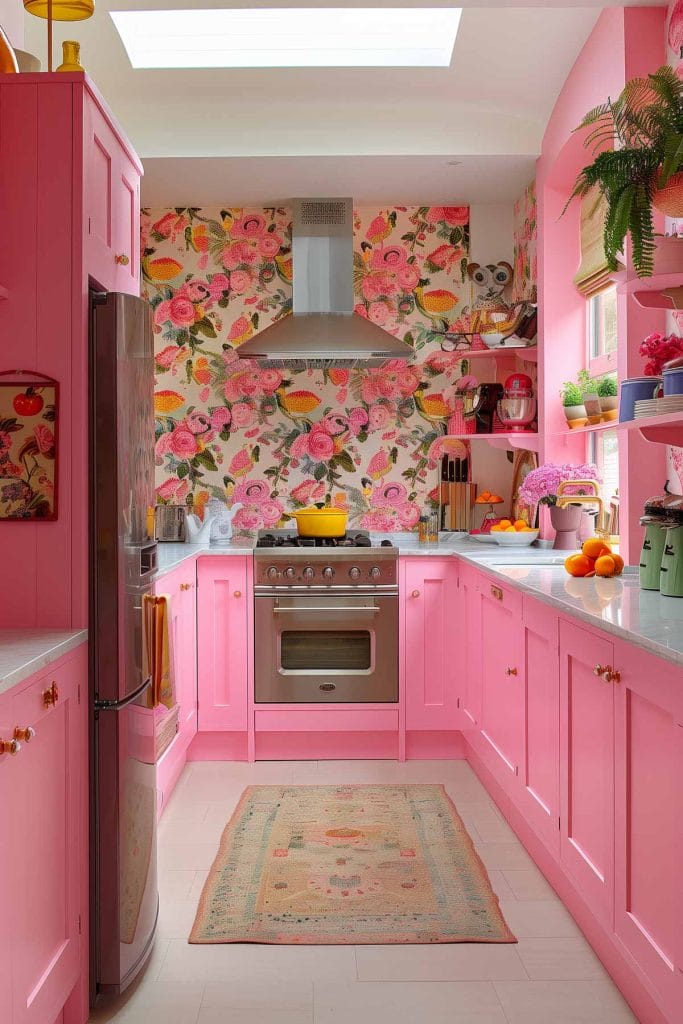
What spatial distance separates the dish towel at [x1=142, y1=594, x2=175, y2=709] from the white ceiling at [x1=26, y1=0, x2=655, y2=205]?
7.73 feet

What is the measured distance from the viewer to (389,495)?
464 cm

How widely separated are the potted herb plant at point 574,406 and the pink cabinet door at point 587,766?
166 centimetres

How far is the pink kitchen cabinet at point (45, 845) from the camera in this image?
Result: 1.49 meters

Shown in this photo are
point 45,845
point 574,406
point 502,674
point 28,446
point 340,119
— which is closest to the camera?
point 45,845

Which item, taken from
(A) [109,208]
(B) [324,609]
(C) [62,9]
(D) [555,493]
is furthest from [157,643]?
(D) [555,493]

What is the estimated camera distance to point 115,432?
200cm

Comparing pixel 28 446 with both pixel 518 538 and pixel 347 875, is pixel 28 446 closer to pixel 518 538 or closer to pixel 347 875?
pixel 347 875

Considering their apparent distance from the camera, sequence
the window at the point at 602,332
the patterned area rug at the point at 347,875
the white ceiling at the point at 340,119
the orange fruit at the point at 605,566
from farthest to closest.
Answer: the window at the point at 602,332, the white ceiling at the point at 340,119, the orange fruit at the point at 605,566, the patterned area rug at the point at 347,875

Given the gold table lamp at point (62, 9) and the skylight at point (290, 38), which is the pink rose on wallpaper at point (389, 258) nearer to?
the skylight at point (290, 38)

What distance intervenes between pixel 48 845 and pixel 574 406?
112 inches

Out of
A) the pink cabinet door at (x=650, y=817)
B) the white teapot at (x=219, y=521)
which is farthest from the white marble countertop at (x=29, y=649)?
the white teapot at (x=219, y=521)

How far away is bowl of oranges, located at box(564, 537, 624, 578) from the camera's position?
8.96 feet

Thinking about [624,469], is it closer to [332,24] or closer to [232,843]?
[232,843]

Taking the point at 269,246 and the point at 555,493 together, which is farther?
the point at 269,246
